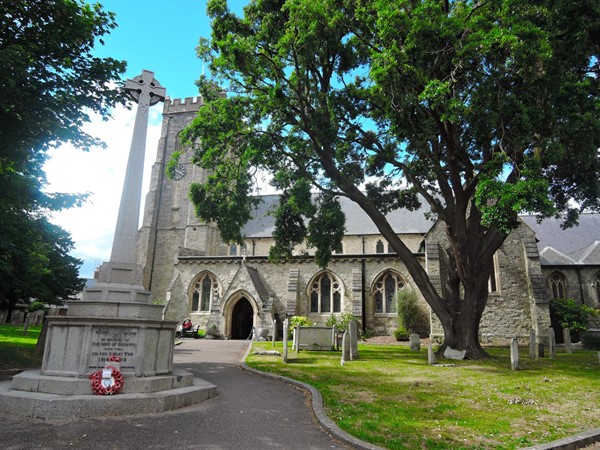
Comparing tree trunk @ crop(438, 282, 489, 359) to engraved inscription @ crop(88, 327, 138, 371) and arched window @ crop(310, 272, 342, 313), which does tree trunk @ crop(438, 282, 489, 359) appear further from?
arched window @ crop(310, 272, 342, 313)

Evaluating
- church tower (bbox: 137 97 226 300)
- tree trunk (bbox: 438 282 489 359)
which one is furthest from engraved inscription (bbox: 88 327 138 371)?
church tower (bbox: 137 97 226 300)

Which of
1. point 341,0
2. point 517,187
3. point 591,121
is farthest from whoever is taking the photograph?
point 341,0

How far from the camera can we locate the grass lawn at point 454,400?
5.71 m

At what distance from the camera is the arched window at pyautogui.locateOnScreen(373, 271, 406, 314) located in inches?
1064

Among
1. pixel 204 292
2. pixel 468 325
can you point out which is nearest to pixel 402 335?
pixel 468 325

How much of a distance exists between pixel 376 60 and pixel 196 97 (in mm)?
33253

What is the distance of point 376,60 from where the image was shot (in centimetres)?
1214

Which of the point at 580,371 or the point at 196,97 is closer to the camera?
the point at 580,371

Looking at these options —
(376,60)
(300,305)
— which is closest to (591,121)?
(376,60)

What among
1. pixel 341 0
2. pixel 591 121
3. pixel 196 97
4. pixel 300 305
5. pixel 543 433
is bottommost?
pixel 543 433

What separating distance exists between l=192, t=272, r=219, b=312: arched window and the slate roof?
23900mm

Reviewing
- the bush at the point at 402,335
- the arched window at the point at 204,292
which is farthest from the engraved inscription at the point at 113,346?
the arched window at the point at 204,292

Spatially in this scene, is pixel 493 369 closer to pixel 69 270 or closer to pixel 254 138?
pixel 254 138

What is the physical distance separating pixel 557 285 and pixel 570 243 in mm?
4399
